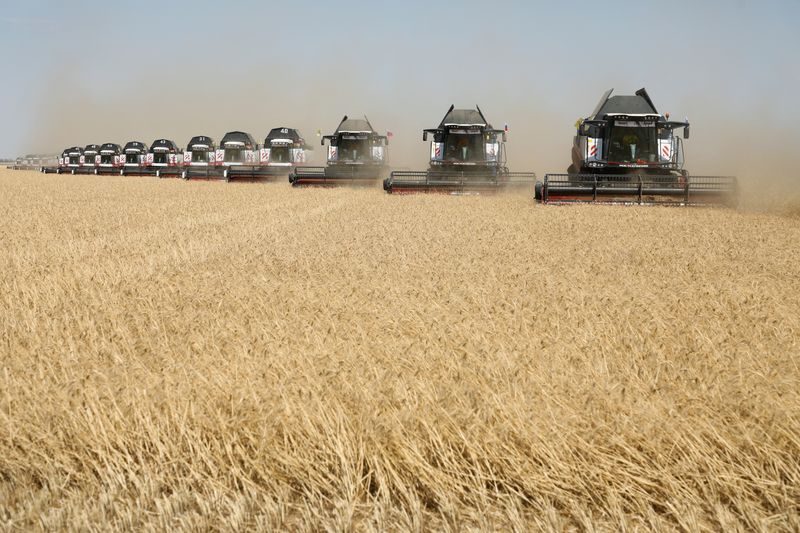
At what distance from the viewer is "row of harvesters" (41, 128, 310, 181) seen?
33938 mm

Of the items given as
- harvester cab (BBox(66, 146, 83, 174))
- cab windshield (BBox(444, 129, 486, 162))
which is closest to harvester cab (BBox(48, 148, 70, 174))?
harvester cab (BBox(66, 146, 83, 174))

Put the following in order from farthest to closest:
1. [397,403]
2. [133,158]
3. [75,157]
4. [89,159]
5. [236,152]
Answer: [75,157]
[89,159]
[133,158]
[236,152]
[397,403]

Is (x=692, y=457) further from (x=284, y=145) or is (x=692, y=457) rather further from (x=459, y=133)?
(x=284, y=145)

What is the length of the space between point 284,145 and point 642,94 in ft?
56.3

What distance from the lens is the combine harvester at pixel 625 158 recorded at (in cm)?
1883

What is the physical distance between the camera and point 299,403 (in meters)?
3.29

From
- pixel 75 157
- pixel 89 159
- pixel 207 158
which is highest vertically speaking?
pixel 75 157

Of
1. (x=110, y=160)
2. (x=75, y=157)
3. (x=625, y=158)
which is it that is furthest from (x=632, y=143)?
(x=75, y=157)

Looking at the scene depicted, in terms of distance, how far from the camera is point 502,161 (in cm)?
2509

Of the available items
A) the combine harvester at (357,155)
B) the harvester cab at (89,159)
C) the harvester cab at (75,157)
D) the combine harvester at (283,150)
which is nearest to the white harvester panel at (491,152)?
the combine harvester at (357,155)

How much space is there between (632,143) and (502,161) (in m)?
5.59

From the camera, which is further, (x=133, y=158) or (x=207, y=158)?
(x=133, y=158)

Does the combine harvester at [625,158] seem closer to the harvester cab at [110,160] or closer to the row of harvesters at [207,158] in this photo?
the row of harvesters at [207,158]

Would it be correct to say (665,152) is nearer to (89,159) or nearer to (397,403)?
(397,403)
